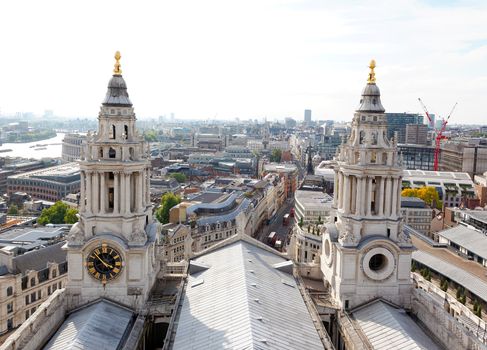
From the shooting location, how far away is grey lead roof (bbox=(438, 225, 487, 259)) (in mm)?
78625

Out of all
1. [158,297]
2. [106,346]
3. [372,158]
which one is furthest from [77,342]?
[372,158]

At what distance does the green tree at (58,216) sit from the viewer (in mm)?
101188

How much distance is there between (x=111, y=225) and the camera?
4269 centimetres

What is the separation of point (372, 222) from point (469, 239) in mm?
48705

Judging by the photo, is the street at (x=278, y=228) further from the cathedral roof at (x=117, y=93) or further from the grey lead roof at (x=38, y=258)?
the cathedral roof at (x=117, y=93)

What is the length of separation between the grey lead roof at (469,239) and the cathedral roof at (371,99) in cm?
4429

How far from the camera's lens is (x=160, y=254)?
165ft

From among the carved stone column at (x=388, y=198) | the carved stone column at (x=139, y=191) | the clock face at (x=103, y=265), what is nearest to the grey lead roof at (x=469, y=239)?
the carved stone column at (x=388, y=198)

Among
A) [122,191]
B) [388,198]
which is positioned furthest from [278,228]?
[122,191]

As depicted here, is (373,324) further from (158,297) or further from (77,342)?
(77,342)

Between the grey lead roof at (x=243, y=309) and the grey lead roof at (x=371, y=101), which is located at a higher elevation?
the grey lead roof at (x=371, y=101)

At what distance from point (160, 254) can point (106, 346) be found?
16.3 meters

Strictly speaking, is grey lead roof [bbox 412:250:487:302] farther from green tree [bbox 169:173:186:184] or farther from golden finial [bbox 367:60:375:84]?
green tree [bbox 169:173:186:184]

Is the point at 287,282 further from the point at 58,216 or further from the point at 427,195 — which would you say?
the point at 427,195
